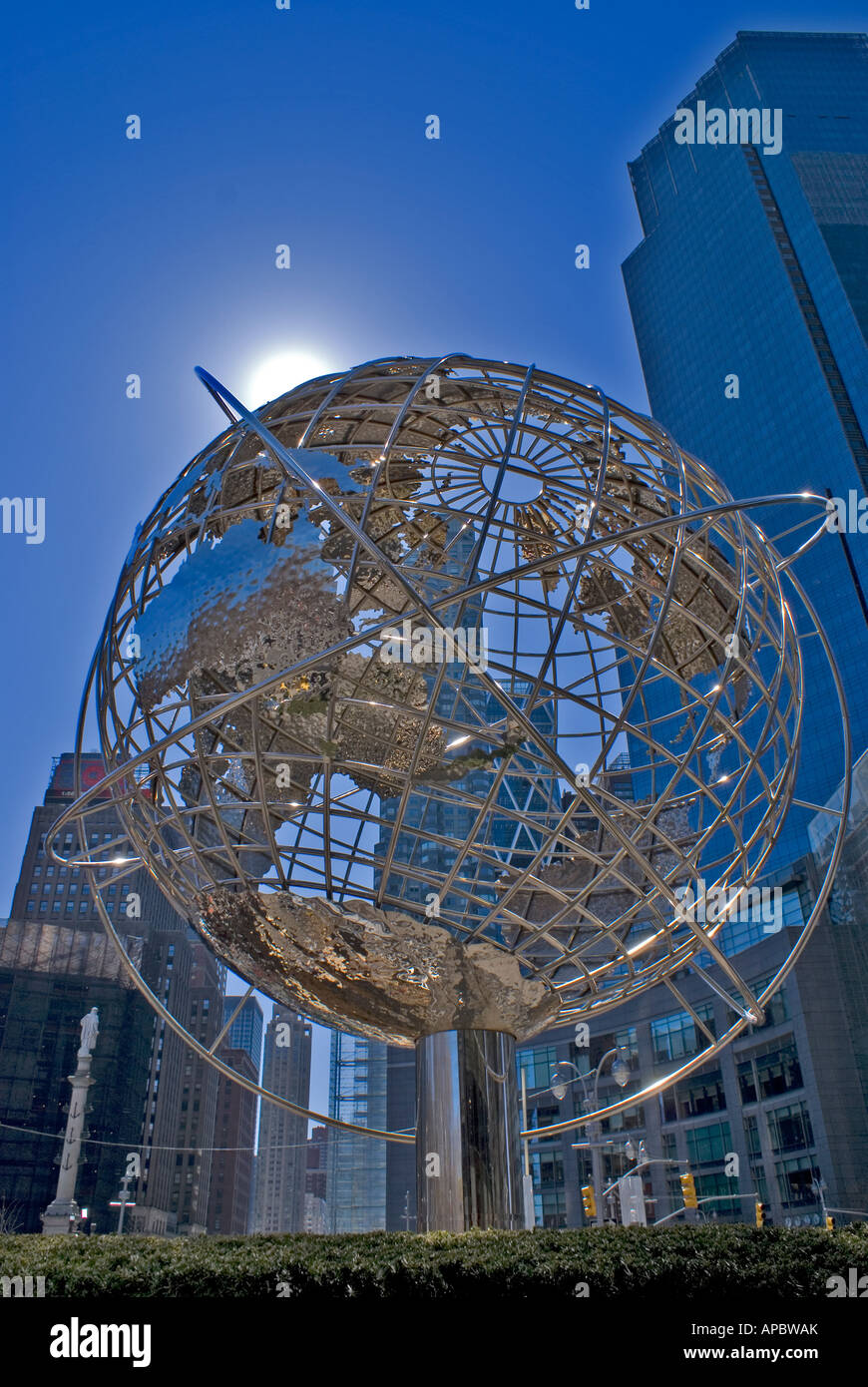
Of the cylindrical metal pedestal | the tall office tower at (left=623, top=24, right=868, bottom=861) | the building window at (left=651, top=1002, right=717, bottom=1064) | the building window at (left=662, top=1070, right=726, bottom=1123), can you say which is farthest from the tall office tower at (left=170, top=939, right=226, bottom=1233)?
the cylindrical metal pedestal

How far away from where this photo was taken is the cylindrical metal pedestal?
22.1ft

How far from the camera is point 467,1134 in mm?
6852

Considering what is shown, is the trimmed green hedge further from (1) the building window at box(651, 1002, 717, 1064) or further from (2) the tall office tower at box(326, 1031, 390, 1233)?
(2) the tall office tower at box(326, 1031, 390, 1233)

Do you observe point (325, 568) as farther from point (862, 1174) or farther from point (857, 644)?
point (857, 644)

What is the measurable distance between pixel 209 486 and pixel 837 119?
8281cm

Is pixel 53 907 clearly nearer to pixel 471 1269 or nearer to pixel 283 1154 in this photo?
pixel 471 1269

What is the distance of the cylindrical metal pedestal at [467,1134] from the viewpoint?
6738mm

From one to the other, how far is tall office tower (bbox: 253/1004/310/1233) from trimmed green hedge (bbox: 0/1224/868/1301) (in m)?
131

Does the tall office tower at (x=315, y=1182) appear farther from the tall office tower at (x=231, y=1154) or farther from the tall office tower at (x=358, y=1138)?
the tall office tower at (x=358, y=1138)

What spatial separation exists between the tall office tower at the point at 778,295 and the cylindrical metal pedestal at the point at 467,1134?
42.7 m

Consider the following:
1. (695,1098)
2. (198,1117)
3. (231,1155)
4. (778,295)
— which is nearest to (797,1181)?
(695,1098)

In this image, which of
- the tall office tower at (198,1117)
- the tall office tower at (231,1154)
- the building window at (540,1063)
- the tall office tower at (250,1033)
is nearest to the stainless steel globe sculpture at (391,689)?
the building window at (540,1063)

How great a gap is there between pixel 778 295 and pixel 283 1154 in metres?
131
